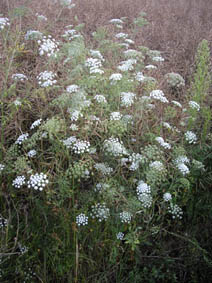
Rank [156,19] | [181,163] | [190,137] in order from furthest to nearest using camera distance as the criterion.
A: [156,19] < [190,137] < [181,163]

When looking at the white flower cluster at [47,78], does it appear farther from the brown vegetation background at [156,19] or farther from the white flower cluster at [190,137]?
the brown vegetation background at [156,19]

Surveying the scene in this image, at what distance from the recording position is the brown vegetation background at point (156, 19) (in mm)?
4875

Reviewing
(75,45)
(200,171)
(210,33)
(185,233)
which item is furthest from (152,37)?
(185,233)

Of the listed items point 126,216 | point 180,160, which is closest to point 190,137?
point 180,160

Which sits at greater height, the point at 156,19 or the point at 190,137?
the point at 156,19

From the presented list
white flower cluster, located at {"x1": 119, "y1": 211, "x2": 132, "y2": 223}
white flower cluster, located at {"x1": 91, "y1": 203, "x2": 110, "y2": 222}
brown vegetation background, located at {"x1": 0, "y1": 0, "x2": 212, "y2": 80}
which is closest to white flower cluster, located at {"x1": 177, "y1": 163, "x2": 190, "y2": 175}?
white flower cluster, located at {"x1": 119, "y1": 211, "x2": 132, "y2": 223}

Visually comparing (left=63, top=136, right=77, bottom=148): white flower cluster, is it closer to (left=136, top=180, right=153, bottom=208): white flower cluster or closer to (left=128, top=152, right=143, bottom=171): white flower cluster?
(left=128, top=152, right=143, bottom=171): white flower cluster

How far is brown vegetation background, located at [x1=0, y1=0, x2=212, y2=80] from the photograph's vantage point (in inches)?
192

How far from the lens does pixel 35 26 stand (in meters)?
4.56

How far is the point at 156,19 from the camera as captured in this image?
6320mm

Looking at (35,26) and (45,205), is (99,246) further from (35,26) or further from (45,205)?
(35,26)

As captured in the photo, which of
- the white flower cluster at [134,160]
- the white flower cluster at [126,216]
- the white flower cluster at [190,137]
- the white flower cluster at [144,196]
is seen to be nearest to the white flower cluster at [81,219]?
the white flower cluster at [126,216]

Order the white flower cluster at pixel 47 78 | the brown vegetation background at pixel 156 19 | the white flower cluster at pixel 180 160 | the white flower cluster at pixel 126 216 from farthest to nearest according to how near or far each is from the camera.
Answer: the brown vegetation background at pixel 156 19 → the white flower cluster at pixel 47 78 → the white flower cluster at pixel 180 160 → the white flower cluster at pixel 126 216

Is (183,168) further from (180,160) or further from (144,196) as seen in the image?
(144,196)
